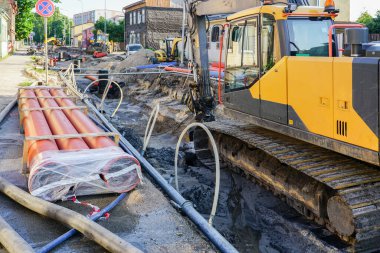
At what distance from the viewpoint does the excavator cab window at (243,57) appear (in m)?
7.41

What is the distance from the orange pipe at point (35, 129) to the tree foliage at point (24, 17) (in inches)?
2278

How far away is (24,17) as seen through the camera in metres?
67.4

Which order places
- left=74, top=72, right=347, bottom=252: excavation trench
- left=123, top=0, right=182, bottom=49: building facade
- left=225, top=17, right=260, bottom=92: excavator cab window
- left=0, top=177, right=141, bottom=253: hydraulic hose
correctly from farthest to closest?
left=123, top=0, right=182, bottom=49: building facade → left=225, top=17, right=260, bottom=92: excavator cab window → left=74, top=72, right=347, bottom=252: excavation trench → left=0, top=177, right=141, bottom=253: hydraulic hose

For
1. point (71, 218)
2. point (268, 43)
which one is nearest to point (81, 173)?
point (71, 218)

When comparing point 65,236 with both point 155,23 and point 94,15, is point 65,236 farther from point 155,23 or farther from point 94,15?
point 94,15

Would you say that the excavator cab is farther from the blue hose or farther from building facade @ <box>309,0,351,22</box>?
building facade @ <box>309,0,351,22</box>

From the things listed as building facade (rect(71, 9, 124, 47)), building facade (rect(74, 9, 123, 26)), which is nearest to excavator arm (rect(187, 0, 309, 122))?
building facade (rect(71, 9, 124, 47))

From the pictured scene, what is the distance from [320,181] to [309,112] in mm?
952

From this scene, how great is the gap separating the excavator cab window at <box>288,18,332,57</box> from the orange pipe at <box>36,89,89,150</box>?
325 cm

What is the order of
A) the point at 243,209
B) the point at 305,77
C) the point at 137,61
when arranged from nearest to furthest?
the point at 305,77
the point at 243,209
the point at 137,61

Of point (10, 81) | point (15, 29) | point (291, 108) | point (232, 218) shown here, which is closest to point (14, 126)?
point (232, 218)

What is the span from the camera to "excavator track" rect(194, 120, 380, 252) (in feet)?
17.3

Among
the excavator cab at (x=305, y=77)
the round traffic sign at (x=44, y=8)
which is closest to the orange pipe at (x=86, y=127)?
the excavator cab at (x=305, y=77)

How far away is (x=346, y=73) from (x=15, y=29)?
70366mm
